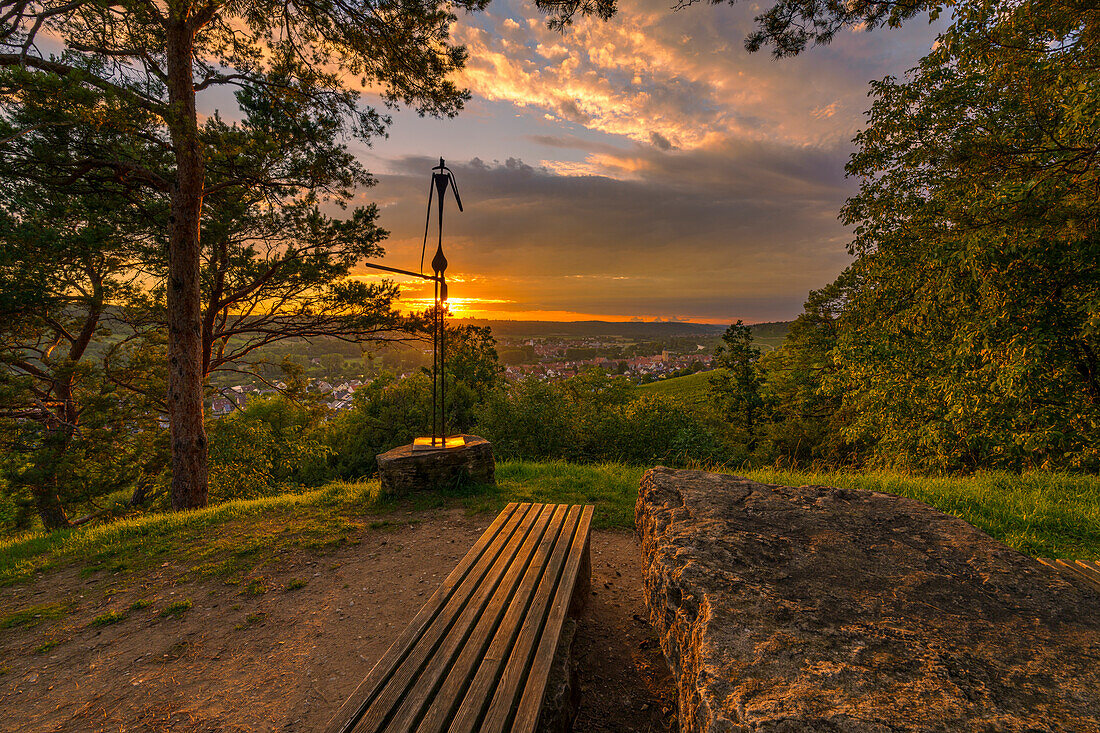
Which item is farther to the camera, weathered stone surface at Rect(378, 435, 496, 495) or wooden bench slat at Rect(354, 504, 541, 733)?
weathered stone surface at Rect(378, 435, 496, 495)

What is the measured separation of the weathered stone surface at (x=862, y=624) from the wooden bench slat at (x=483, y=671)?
32.7 inches

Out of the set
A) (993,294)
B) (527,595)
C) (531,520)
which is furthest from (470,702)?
(993,294)

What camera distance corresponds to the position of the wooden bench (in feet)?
5.85

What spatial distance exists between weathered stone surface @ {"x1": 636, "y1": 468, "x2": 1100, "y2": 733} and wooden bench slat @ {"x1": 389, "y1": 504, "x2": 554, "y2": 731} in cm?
101

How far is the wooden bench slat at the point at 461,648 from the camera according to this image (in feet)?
6.01

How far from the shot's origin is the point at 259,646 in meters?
3.15

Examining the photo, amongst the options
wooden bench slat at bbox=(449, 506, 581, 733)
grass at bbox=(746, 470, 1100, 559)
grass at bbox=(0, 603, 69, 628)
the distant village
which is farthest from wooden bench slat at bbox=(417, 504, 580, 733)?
the distant village

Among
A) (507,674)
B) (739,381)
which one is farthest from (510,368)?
(507,674)

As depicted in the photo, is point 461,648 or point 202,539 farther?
point 202,539

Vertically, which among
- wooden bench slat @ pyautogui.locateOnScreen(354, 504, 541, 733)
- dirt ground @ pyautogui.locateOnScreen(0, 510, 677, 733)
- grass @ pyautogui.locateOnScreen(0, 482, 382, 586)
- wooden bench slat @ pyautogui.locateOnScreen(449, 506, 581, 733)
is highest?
wooden bench slat @ pyautogui.locateOnScreen(449, 506, 581, 733)

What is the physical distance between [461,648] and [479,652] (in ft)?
0.45

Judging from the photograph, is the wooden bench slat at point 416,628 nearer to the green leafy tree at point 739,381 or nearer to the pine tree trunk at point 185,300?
the pine tree trunk at point 185,300

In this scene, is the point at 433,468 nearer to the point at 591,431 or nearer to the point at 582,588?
the point at 582,588

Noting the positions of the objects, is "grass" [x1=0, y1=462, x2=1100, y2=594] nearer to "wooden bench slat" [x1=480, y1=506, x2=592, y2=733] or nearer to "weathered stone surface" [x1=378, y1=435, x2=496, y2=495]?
"weathered stone surface" [x1=378, y1=435, x2=496, y2=495]
